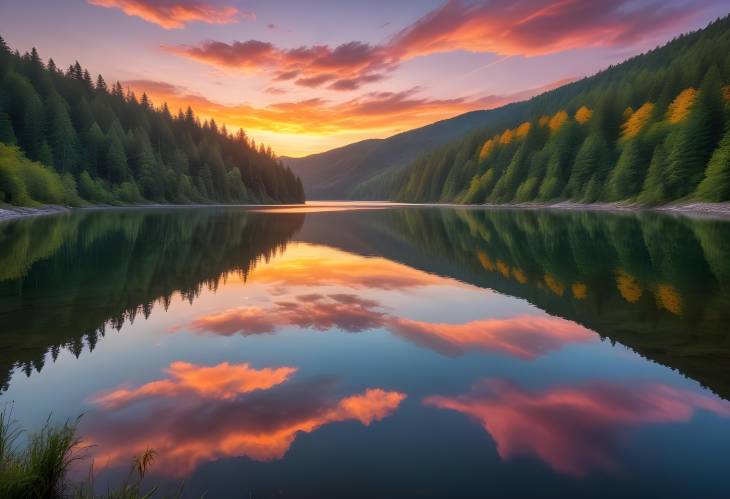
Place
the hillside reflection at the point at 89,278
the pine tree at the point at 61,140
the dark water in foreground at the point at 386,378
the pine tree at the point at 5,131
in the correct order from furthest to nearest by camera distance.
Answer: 1. the pine tree at the point at 61,140
2. the pine tree at the point at 5,131
3. the hillside reflection at the point at 89,278
4. the dark water in foreground at the point at 386,378

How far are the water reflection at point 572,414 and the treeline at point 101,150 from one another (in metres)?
70.4

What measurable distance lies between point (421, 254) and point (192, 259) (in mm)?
15047

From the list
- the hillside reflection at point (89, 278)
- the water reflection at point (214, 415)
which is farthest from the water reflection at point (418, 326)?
the water reflection at point (214, 415)

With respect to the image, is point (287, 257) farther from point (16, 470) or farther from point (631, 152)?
point (631, 152)

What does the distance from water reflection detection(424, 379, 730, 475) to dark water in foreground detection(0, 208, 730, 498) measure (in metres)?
0.04

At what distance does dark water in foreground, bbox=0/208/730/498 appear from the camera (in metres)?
5.78

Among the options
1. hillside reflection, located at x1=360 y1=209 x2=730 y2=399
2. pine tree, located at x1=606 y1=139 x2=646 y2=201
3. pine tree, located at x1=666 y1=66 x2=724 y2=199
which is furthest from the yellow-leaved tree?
hillside reflection, located at x1=360 y1=209 x2=730 y2=399

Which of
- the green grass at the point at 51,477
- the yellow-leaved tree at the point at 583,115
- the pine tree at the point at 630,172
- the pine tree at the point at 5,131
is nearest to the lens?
the green grass at the point at 51,477

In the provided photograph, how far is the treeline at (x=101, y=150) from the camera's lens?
82019 mm

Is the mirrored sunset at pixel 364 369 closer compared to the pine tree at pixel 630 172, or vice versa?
the mirrored sunset at pixel 364 369

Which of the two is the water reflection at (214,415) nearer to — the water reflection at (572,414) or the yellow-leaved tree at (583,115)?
the water reflection at (572,414)

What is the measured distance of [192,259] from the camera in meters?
25.6

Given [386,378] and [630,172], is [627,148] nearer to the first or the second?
[630,172]

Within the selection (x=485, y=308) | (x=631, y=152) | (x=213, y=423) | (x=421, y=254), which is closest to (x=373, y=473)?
(x=213, y=423)
